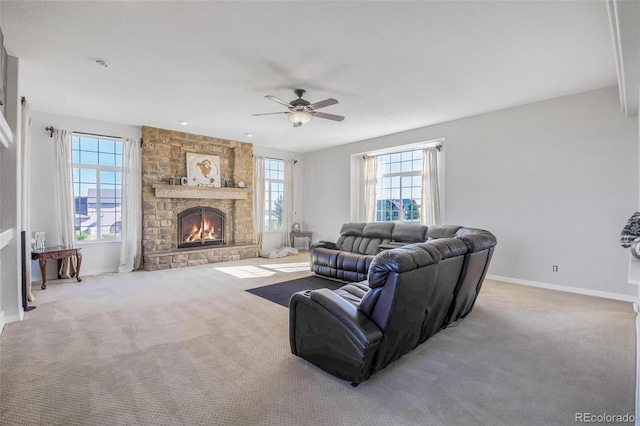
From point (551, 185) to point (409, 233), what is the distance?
2.22 meters

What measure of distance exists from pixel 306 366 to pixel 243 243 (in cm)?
556

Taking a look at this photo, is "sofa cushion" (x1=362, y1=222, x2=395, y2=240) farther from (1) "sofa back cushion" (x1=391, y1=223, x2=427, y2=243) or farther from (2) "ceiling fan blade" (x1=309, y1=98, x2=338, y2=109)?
(2) "ceiling fan blade" (x1=309, y1=98, x2=338, y2=109)

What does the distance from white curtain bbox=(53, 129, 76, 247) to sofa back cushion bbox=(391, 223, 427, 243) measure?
18.6 feet

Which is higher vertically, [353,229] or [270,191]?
[270,191]

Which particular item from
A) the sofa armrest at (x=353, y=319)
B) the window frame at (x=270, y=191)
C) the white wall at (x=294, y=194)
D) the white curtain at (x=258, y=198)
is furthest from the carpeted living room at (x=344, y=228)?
the window frame at (x=270, y=191)

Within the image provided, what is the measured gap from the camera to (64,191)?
17.5ft

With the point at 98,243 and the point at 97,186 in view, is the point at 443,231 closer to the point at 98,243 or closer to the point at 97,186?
the point at 98,243

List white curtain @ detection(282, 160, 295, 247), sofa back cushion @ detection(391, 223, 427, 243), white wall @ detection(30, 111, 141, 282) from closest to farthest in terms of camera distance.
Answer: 1. white wall @ detection(30, 111, 141, 282)
2. sofa back cushion @ detection(391, 223, 427, 243)
3. white curtain @ detection(282, 160, 295, 247)

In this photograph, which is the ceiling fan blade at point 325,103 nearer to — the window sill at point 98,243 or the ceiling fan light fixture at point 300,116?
the ceiling fan light fixture at point 300,116

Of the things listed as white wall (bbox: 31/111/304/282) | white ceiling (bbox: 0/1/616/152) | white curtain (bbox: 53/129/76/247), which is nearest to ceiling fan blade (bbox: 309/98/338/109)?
white ceiling (bbox: 0/1/616/152)

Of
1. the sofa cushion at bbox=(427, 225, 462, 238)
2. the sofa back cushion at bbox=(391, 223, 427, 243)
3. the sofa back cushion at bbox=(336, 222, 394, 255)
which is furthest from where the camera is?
the sofa back cushion at bbox=(336, 222, 394, 255)

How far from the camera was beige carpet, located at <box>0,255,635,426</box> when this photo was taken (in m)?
1.88

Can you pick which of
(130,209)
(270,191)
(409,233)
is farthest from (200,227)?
(409,233)

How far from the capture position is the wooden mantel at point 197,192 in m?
6.30
